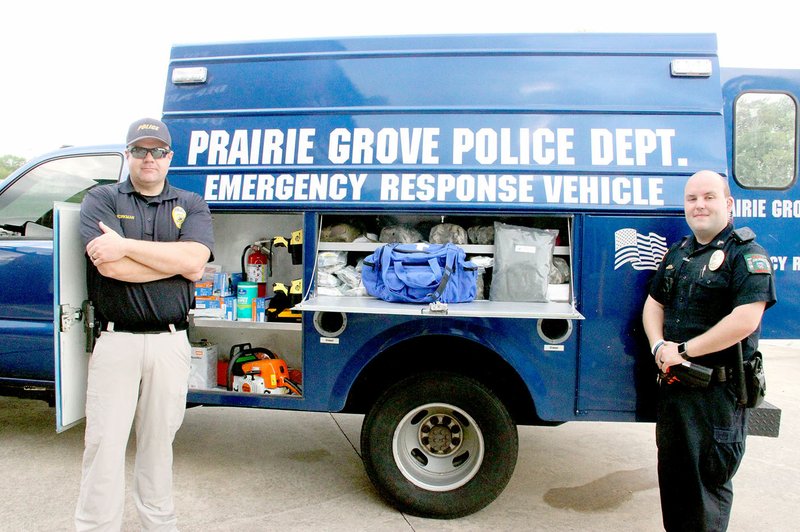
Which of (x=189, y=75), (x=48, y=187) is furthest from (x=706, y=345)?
(x=48, y=187)

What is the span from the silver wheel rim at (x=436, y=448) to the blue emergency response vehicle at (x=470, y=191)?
0.01 m

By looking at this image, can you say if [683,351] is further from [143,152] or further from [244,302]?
[143,152]

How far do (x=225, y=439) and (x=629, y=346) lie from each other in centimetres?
314

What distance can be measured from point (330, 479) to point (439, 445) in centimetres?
96

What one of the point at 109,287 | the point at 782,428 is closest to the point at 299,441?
the point at 109,287

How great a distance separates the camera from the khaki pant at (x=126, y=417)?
2.58 metres

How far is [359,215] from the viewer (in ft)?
11.1

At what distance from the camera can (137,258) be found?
2.52 metres

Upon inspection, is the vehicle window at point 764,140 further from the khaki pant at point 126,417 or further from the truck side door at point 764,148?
the khaki pant at point 126,417

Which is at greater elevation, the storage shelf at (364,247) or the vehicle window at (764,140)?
the vehicle window at (764,140)

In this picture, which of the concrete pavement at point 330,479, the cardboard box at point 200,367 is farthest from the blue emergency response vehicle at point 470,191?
the concrete pavement at point 330,479

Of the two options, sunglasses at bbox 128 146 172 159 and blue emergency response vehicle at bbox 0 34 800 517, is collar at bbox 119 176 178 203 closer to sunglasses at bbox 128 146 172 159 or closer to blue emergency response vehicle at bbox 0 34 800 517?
sunglasses at bbox 128 146 172 159

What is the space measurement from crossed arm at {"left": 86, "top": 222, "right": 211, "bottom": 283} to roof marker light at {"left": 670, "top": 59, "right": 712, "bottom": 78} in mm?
2634

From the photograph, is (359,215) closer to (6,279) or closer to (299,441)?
(299,441)
